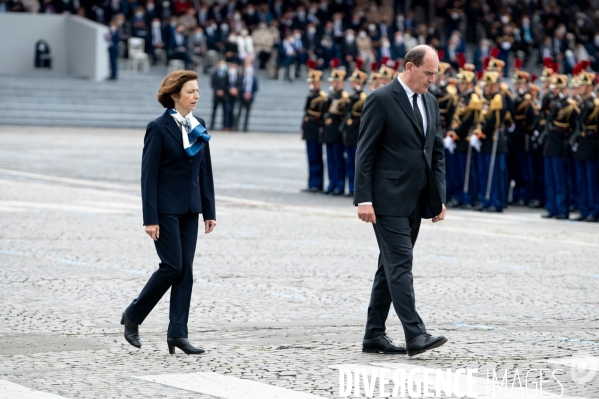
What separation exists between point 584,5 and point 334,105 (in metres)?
33.7

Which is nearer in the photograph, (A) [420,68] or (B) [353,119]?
(A) [420,68]

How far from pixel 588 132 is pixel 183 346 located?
1094 centimetres

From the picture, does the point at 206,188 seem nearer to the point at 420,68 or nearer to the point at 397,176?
the point at 397,176

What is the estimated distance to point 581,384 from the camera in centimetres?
673

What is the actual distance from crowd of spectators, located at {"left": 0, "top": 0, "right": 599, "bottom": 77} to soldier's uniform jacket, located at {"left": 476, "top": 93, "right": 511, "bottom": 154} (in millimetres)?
20171

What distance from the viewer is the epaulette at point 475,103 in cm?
1864

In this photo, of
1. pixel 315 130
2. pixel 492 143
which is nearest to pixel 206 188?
pixel 492 143

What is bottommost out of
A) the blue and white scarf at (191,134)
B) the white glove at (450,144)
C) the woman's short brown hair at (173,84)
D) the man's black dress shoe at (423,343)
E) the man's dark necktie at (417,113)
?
the man's black dress shoe at (423,343)

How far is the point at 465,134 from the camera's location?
1892cm

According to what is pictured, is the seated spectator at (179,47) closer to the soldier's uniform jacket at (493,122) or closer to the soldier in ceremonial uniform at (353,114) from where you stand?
the soldier in ceremonial uniform at (353,114)

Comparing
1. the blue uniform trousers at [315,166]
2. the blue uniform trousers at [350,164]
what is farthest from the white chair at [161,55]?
the blue uniform trousers at [350,164]

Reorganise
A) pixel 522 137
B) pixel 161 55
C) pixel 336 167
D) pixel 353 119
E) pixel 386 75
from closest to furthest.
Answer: pixel 386 75
pixel 522 137
pixel 353 119
pixel 336 167
pixel 161 55

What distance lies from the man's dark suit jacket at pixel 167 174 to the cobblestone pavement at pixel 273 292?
892mm

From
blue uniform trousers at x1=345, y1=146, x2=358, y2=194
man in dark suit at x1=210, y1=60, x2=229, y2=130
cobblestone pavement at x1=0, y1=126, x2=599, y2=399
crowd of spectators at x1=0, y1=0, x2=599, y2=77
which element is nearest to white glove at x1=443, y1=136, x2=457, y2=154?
cobblestone pavement at x1=0, y1=126, x2=599, y2=399
